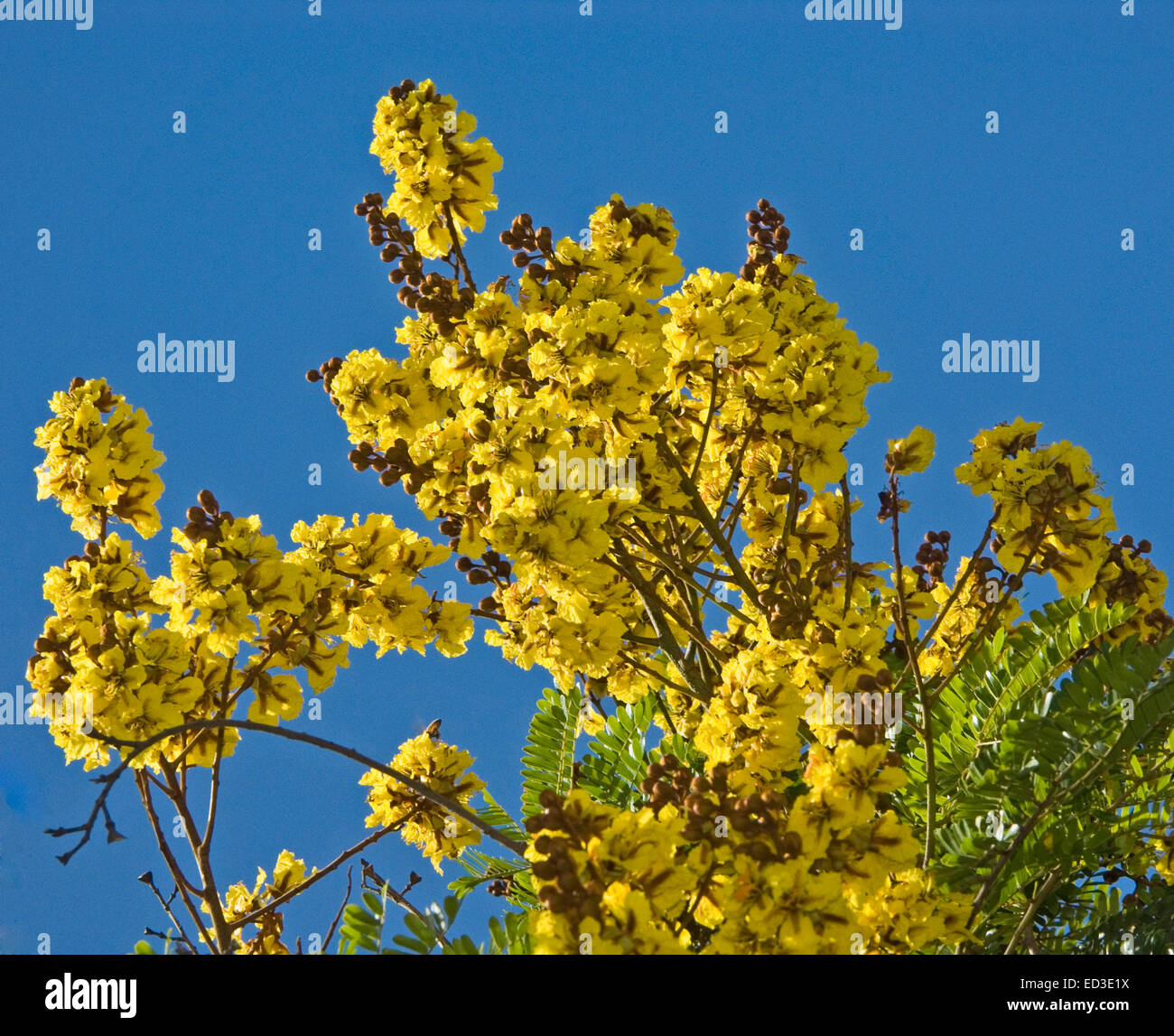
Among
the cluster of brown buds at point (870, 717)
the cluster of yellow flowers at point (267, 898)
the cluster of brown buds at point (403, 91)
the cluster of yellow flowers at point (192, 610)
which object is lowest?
the cluster of yellow flowers at point (267, 898)

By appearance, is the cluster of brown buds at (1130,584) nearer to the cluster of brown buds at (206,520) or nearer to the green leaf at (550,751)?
the green leaf at (550,751)

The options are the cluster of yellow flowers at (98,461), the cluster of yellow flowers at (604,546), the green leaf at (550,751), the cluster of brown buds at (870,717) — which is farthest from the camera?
the green leaf at (550,751)

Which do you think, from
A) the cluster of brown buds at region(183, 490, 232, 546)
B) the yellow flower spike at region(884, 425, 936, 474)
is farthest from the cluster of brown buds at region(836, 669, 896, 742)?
the cluster of brown buds at region(183, 490, 232, 546)

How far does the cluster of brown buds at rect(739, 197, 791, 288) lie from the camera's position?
11.7 ft

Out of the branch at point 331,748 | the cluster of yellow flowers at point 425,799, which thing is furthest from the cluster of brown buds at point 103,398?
the cluster of yellow flowers at point 425,799

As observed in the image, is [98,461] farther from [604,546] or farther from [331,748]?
[604,546]

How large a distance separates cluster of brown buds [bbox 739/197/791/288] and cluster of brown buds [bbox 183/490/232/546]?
1.61m

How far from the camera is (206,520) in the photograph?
9.37 ft

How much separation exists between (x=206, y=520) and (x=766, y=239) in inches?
73.5

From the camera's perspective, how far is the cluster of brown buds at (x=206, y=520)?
2.82m

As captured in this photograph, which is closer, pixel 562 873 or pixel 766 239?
pixel 562 873

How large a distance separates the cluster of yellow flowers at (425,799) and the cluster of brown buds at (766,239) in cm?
164

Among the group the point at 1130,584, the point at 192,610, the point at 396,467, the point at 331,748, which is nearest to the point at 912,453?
the point at 1130,584
